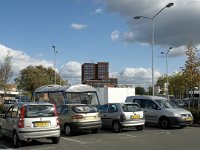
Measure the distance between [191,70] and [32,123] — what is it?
25.5 metres

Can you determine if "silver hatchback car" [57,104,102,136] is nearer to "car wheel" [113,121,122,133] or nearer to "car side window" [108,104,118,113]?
"car wheel" [113,121,122,133]

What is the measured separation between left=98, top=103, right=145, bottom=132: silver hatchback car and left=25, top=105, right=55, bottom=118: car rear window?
5050mm

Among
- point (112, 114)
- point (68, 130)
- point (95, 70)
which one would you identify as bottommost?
point (68, 130)

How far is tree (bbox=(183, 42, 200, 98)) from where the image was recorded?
36.6 metres

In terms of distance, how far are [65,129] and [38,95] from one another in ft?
46.9

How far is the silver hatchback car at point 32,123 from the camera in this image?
13828mm

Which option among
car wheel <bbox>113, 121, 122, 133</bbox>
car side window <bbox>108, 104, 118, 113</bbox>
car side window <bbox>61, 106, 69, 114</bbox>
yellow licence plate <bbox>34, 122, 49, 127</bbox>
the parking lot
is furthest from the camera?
car side window <bbox>108, 104, 118, 113</bbox>

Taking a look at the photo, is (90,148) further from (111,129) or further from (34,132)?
(111,129)

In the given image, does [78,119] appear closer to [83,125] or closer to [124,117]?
[83,125]

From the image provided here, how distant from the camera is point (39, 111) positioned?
14266 mm

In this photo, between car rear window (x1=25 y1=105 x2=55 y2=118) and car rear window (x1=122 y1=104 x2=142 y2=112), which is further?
car rear window (x1=122 y1=104 x2=142 y2=112)

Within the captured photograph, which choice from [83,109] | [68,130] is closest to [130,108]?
[83,109]

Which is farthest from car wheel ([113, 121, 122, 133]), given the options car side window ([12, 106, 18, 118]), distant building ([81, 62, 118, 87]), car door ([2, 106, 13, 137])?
distant building ([81, 62, 118, 87])

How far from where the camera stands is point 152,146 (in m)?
13.8
